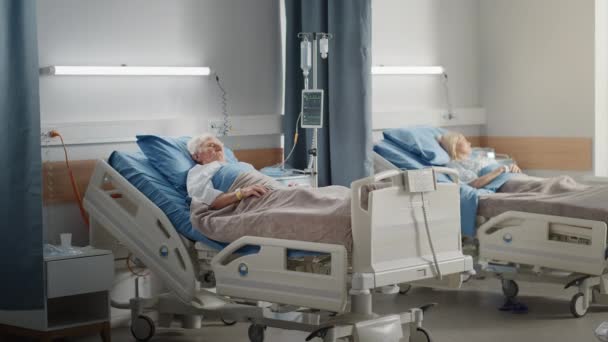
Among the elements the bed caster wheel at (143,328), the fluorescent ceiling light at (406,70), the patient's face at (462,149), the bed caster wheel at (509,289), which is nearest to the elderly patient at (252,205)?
the bed caster wheel at (143,328)

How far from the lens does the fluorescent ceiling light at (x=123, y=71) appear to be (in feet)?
16.1

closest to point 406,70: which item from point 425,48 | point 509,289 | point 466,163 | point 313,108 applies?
point 425,48

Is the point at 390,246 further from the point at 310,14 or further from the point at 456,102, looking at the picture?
the point at 456,102

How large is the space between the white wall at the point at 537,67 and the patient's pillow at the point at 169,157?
3.13 metres

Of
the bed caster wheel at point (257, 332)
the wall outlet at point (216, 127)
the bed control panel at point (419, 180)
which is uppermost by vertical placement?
the wall outlet at point (216, 127)

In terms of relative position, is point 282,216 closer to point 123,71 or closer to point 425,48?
point 123,71

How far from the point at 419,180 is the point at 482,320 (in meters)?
1.34

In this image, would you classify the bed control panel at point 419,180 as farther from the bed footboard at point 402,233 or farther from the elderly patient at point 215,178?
the elderly patient at point 215,178

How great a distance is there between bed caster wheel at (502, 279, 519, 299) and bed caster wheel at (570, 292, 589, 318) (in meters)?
0.42

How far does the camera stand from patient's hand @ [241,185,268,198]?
4.44 m

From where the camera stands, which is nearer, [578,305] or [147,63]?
[578,305]

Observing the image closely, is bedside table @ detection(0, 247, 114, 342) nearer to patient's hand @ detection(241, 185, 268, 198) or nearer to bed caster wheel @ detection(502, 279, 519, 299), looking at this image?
patient's hand @ detection(241, 185, 268, 198)

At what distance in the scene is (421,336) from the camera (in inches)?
169

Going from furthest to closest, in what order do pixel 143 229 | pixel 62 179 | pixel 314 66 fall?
pixel 314 66
pixel 62 179
pixel 143 229
